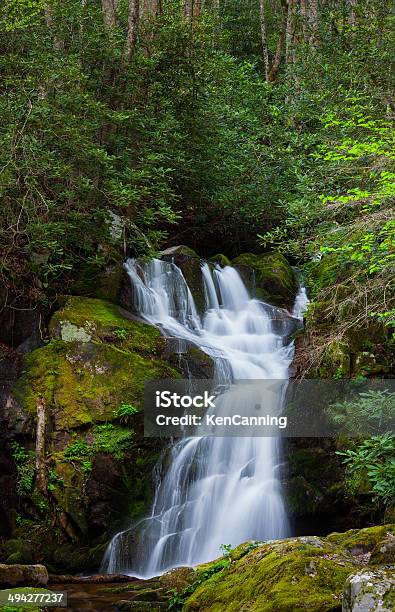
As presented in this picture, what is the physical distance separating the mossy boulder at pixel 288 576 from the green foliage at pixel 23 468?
4.02 m

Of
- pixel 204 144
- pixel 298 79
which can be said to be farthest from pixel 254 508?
pixel 298 79

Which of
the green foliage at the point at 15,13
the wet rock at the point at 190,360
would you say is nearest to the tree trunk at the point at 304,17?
the green foliage at the point at 15,13

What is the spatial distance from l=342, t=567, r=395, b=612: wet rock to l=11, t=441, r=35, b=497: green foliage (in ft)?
20.5

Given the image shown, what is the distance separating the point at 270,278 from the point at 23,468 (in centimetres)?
666

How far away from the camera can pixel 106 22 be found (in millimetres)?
14141

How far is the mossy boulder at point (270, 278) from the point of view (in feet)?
43.3

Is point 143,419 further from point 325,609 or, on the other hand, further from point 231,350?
point 325,609

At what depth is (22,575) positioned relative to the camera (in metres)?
6.62

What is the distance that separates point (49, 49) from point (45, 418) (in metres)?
7.55

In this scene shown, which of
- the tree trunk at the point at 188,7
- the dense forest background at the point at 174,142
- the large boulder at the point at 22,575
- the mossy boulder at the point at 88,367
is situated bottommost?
the large boulder at the point at 22,575

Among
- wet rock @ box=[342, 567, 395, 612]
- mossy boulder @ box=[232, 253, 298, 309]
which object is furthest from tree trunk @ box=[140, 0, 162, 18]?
wet rock @ box=[342, 567, 395, 612]

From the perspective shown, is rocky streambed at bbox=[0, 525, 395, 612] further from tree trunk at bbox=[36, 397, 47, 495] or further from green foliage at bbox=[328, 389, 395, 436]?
tree trunk at bbox=[36, 397, 47, 495]

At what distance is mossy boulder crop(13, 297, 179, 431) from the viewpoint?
30.5 ft

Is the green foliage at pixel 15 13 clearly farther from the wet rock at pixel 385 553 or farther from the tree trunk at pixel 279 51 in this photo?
the tree trunk at pixel 279 51
